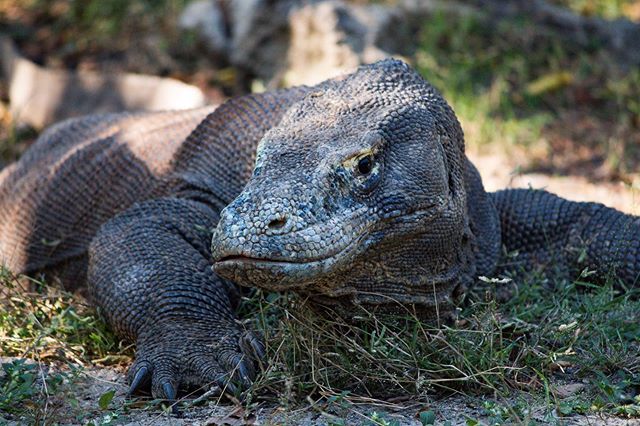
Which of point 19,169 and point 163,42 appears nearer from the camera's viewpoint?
point 19,169

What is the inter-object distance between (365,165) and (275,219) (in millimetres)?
539

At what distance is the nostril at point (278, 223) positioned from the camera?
10.6 ft

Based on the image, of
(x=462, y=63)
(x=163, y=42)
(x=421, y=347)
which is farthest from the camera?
(x=163, y=42)

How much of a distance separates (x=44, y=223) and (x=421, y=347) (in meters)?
2.85

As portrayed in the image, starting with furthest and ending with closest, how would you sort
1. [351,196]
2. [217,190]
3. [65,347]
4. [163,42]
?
[163,42] < [217,190] < [65,347] < [351,196]

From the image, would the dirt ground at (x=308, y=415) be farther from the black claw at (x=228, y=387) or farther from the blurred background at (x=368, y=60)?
the blurred background at (x=368, y=60)

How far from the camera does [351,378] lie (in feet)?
12.1

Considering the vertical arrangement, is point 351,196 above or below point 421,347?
above

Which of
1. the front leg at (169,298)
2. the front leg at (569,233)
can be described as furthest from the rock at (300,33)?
the front leg at (169,298)

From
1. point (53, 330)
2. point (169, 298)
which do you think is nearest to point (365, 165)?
point (169, 298)

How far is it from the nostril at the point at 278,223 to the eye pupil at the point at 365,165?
0.48m

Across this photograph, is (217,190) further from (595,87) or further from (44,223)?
(595,87)

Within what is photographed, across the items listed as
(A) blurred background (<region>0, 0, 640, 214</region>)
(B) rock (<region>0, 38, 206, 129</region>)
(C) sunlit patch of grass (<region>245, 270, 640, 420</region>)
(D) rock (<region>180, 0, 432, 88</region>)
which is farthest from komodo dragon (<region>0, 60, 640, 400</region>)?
(D) rock (<region>180, 0, 432, 88</region>)

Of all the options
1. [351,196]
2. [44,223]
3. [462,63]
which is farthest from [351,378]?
[462,63]
